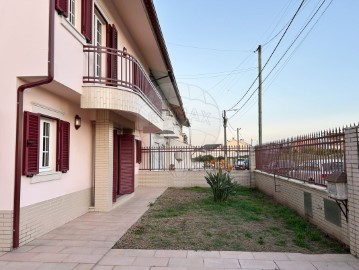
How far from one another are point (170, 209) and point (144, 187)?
21.7 ft

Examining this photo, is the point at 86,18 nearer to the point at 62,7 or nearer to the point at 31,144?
the point at 62,7

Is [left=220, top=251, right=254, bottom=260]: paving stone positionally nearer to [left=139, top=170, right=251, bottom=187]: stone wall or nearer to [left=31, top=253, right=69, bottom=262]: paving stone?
[left=31, top=253, right=69, bottom=262]: paving stone

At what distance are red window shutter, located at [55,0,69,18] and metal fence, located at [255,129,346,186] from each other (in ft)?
18.7

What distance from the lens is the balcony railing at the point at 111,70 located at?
→ 7789 millimetres

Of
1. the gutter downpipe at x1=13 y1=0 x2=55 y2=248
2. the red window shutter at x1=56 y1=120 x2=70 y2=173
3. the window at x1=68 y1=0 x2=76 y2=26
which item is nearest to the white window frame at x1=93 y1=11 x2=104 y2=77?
the window at x1=68 y1=0 x2=76 y2=26

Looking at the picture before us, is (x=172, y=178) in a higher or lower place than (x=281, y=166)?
lower

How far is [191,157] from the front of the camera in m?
17.4

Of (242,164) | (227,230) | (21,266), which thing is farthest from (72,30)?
(242,164)

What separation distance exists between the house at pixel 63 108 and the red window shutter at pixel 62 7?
0.08ft

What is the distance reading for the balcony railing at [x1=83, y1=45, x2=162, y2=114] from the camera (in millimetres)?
7789

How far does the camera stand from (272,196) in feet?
38.9

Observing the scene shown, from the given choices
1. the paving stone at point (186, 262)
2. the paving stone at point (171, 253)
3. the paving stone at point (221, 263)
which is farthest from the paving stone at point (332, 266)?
the paving stone at point (171, 253)

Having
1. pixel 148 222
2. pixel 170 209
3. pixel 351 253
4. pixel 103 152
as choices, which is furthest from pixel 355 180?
pixel 103 152

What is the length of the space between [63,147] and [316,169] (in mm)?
5764
